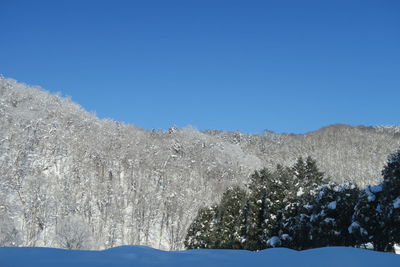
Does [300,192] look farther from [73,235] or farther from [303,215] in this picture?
[73,235]

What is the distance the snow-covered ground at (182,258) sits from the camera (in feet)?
26.4

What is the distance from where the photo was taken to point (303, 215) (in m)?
27.7

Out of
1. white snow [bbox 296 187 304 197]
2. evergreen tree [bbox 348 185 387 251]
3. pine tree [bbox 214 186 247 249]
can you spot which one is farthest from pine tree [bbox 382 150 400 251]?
pine tree [bbox 214 186 247 249]

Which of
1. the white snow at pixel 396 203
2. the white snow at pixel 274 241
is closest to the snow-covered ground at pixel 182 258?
the white snow at pixel 396 203

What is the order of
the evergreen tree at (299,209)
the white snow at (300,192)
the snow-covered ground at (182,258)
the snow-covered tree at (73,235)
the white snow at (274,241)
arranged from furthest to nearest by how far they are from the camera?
the snow-covered tree at (73,235)
the white snow at (274,241)
the white snow at (300,192)
the evergreen tree at (299,209)
the snow-covered ground at (182,258)

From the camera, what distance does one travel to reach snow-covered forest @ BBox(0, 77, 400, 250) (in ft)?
229

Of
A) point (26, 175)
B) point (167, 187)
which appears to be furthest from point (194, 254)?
point (167, 187)

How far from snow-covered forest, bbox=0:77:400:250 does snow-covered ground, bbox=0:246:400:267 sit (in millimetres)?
43674

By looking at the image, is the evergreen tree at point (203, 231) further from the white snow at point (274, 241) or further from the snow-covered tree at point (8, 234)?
the snow-covered tree at point (8, 234)

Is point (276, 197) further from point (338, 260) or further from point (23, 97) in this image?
point (23, 97)

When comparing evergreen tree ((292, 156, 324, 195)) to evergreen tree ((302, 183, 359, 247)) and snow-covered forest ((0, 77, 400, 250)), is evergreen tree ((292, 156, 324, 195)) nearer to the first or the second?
evergreen tree ((302, 183, 359, 247))

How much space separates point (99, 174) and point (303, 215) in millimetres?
66392

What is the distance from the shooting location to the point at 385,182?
917 inches

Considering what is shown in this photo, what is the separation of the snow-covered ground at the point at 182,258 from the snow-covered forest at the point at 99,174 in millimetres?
43674
